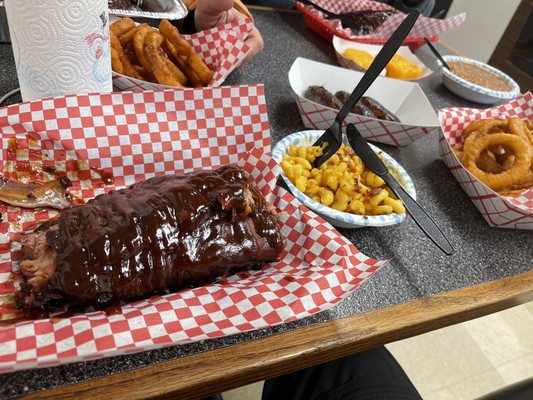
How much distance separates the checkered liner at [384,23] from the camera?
2.76 meters

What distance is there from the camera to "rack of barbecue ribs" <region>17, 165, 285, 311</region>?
3.25ft

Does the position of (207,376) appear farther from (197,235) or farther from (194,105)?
(194,105)

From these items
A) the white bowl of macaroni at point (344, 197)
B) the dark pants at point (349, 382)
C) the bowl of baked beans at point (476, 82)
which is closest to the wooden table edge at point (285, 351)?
the white bowl of macaroni at point (344, 197)

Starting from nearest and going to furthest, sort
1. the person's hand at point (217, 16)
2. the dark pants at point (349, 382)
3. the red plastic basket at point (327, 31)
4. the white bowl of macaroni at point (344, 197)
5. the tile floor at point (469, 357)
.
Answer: the white bowl of macaroni at point (344, 197), the dark pants at point (349, 382), the person's hand at point (217, 16), the red plastic basket at point (327, 31), the tile floor at point (469, 357)

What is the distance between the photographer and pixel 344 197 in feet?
4.95

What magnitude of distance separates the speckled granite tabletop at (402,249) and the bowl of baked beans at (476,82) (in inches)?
5.6

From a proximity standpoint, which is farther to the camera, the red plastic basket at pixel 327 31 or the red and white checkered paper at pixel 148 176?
the red plastic basket at pixel 327 31

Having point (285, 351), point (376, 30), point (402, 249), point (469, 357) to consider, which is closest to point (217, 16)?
point (376, 30)

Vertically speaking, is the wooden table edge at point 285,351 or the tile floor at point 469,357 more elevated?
the wooden table edge at point 285,351

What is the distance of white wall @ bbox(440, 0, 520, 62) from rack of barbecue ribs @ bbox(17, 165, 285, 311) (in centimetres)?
667

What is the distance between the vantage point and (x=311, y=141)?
1758 mm

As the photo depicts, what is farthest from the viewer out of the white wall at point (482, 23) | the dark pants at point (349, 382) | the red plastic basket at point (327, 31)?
the white wall at point (482, 23)

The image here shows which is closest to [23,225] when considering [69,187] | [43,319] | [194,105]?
[69,187]

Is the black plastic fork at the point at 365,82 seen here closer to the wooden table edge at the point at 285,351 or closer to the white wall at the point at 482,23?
the wooden table edge at the point at 285,351
